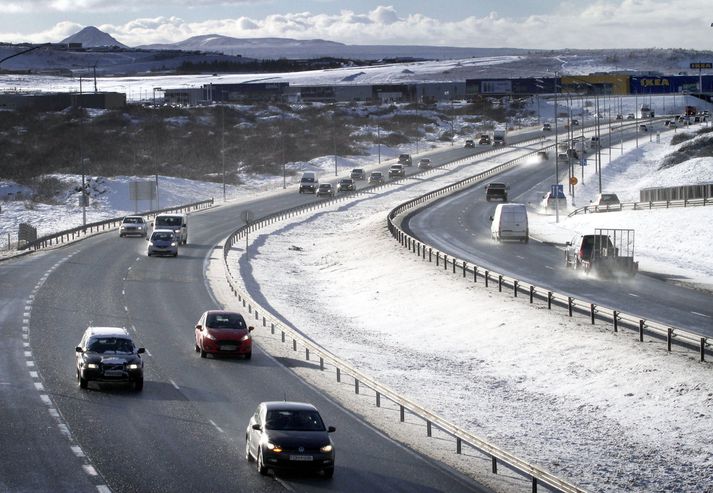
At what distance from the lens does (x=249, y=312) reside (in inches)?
1843

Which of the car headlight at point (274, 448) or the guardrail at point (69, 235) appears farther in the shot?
the guardrail at point (69, 235)

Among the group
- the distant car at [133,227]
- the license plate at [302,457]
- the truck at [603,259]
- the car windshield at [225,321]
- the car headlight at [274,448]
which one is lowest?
the distant car at [133,227]

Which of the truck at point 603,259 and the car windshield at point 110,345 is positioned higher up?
the car windshield at point 110,345

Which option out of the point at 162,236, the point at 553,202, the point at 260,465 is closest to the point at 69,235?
the point at 162,236

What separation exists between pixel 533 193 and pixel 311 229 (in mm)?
30912

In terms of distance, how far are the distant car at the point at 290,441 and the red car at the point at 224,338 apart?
1415cm

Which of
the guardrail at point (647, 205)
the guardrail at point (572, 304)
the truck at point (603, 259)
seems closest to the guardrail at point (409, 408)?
the guardrail at point (572, 304)

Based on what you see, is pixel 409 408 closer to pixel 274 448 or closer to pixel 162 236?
pixel 274 448

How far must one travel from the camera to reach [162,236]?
69.1 metres

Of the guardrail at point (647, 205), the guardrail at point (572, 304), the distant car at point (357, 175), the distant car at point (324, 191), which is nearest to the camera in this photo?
the guardrail at point (572, 304)

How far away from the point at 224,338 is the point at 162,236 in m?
34.5

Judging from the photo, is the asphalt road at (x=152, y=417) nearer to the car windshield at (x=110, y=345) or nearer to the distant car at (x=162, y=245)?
the car windshield at (x=110, y=345)

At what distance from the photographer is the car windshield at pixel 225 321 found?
118 ft

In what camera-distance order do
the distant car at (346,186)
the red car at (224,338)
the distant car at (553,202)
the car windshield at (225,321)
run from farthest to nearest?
the distant car at (346,186) → the distant car at (553,202) → the car windshield at (225,321) → the red car at (224,338)
